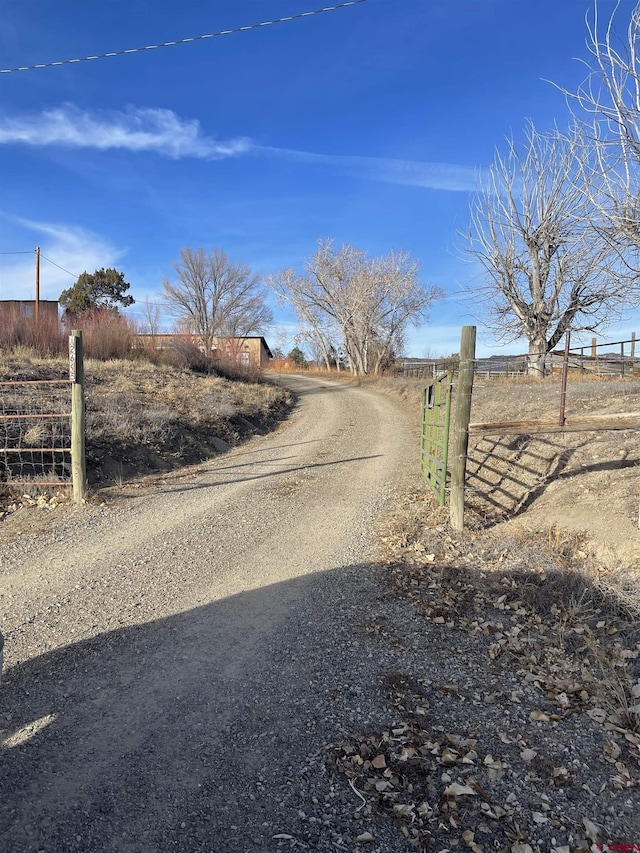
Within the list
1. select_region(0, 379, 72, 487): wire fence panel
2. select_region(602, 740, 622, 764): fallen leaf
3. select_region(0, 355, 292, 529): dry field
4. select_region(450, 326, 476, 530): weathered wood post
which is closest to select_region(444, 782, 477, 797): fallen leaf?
select_region(602, 740, 622, 764): fallen leaf

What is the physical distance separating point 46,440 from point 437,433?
21.5ft

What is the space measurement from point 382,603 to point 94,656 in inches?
91.4

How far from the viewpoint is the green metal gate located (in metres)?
6.76

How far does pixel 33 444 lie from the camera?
8.24 metres

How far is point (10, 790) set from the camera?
91.9 inches

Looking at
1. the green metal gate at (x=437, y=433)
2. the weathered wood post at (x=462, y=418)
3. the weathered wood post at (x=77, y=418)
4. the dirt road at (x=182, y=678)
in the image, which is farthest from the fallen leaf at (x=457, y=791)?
the weathered wood post at (x=77, y=418)

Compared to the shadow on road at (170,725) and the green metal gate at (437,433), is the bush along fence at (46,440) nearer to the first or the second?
the shadow on road at (170,725)

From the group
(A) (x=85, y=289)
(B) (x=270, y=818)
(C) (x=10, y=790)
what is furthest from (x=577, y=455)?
(A) (x=85, y=289)

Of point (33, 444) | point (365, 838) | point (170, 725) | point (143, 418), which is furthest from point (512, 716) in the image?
point (143, 418)

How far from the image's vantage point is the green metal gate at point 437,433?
6758 millimetres

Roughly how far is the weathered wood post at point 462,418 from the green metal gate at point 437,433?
29 centimetres

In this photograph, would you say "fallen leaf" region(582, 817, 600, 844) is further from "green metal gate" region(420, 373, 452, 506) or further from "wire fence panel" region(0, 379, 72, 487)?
"wire fence panel" region(0, 379, 72, 487)

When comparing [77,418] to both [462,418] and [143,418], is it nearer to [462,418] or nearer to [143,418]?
[143,418]

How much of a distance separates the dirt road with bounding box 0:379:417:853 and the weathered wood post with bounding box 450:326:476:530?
44.9 inches
